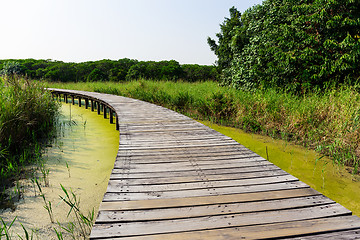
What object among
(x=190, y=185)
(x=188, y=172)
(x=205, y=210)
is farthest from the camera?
(x=188, y=172)

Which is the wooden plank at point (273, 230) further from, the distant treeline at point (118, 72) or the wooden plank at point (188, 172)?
the distant treeline at point (118, 72)

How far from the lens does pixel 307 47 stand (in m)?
6.77

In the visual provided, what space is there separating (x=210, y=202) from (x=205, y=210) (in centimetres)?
11

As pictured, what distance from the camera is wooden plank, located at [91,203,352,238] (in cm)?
133

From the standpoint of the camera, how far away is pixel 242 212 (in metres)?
1.52

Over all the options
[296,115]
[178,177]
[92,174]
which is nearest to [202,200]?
[178,177]

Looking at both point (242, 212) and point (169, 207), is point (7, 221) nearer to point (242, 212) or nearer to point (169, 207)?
point (169, 207)

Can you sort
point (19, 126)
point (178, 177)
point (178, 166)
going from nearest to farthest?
point (178, 177)
point (178, 166)
point (19, 126)

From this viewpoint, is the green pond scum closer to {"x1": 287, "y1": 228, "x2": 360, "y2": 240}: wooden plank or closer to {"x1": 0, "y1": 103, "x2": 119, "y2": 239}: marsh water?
{"x1": 287, "y1": 228, "x2": 360, "y2": 240}: wooden plank

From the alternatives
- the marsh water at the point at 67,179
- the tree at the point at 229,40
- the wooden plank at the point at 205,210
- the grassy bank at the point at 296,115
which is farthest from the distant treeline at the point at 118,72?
the wooden plank at the point at 205,210

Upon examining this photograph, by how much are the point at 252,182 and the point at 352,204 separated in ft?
5.03

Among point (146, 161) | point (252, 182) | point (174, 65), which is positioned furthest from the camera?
point (174, 65)

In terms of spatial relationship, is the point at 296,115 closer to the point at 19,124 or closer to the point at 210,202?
the point at 210,202

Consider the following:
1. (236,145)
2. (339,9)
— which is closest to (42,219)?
(236,145)
